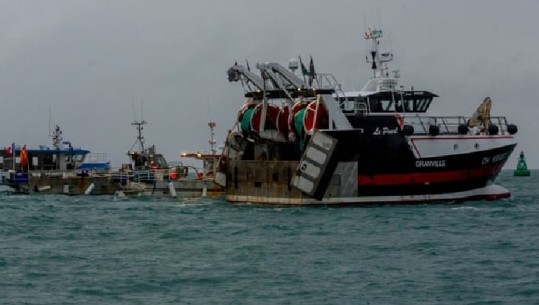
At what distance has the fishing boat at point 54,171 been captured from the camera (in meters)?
70.4

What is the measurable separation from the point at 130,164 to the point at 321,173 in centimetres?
3970

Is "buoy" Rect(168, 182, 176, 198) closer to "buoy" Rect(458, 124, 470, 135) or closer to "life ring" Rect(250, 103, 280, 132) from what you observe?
"life ring" Rect(250, 103, 280, 132)

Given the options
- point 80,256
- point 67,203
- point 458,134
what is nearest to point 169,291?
point 80,256

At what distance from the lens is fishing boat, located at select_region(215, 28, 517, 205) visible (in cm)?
4544

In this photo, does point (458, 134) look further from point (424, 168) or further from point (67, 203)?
point (67, 203)

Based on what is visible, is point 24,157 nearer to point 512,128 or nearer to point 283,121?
point 283,121

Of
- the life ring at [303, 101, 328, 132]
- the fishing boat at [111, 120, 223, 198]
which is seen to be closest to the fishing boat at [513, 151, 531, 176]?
the fishing boat at [111, 120, 223, 198]

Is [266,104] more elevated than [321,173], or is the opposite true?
[266,104]

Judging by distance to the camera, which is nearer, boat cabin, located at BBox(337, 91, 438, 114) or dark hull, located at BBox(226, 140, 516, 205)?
dark hull, located at BBox(226, 140, 516, 205)

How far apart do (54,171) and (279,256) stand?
2034 inches

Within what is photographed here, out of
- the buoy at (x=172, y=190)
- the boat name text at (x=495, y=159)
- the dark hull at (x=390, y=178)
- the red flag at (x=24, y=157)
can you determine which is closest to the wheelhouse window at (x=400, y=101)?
the dark hull at (x=390, y=178)

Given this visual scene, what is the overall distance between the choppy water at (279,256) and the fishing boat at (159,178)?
50.1 ft

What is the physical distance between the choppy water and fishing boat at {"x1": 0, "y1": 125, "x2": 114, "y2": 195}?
22790 millimetres

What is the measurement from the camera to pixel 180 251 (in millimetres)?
31766
